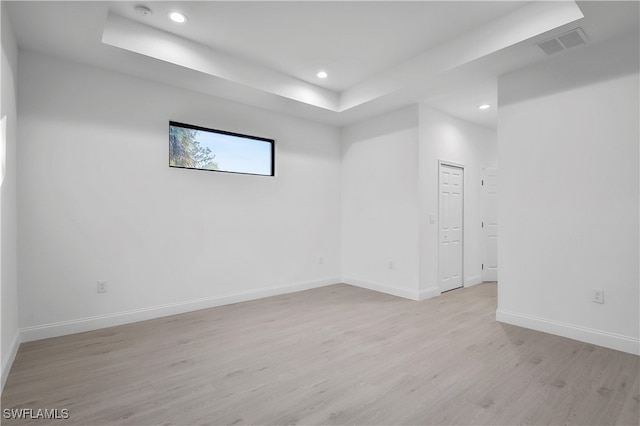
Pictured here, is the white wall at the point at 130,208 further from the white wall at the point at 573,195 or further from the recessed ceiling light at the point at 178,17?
the white wall at the point at 573,195

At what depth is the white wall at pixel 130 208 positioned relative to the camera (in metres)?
3.12

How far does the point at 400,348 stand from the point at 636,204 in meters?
2.33

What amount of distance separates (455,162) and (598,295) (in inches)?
106

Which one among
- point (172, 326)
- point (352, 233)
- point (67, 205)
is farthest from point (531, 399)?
point (67, 205)

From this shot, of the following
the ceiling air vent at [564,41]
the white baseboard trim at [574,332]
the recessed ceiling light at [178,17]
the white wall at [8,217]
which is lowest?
the white baseboard trim at [574,332]

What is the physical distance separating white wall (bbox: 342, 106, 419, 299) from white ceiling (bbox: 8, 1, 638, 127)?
70 cm

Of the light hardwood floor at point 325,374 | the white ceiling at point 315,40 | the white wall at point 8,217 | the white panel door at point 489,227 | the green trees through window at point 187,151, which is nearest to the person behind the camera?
the light hardwood floor at point 325,374

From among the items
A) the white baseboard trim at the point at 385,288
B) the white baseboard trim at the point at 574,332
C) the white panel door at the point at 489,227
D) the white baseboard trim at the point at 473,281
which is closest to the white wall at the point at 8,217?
the white baseboard trim at the point at 385,288

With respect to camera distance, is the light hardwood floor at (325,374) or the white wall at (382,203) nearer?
the light hardwood floor at (325,374)

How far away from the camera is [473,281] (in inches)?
215

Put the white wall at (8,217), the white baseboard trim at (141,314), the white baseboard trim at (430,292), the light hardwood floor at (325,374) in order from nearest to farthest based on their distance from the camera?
the light hardwood floor at (325,374) < the white wall at (8,217) < the white baseboard trim at (141,314) < the white baseboard trim at (430,292)

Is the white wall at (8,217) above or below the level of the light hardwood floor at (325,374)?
above

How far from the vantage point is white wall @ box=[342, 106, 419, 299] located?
461 cm

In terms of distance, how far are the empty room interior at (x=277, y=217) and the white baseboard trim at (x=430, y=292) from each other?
58 millimetres
